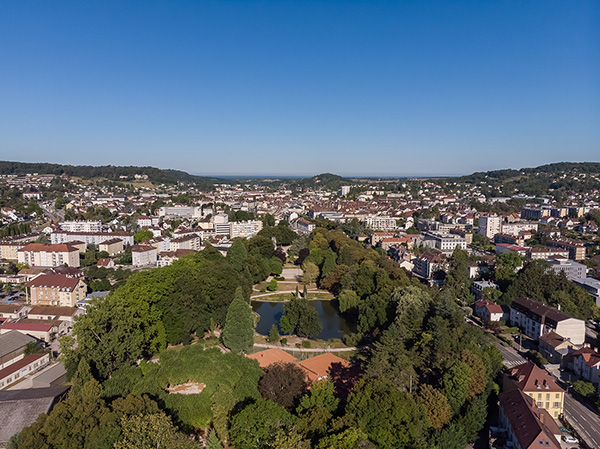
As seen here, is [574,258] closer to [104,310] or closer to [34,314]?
[104,310]

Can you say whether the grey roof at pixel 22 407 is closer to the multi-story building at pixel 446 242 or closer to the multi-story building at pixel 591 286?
the multi-story building at pixel 591 286

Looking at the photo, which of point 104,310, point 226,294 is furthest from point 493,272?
point 104,310

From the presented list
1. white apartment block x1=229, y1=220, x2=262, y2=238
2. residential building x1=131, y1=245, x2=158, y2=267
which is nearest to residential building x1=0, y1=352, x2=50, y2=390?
residential building x1=131, y1=245, x2=158, y2=267

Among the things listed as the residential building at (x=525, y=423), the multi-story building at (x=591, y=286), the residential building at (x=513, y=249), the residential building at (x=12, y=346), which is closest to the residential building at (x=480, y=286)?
the multi-story building at (x=591, y=286)

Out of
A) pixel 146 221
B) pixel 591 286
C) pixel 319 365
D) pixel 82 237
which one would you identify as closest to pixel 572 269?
pixel 591 286

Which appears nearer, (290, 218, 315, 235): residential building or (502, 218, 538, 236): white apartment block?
(502, 218, 538, 236): white apartment block

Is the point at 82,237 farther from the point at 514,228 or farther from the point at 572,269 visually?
the point at 514,228

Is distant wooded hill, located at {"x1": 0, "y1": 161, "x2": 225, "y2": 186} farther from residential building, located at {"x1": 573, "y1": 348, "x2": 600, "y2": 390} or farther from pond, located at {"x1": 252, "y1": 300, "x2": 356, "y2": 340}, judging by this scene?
residential building, located at {"x1": 573, "y1": 348, "x2": 600, "y2": 390}
